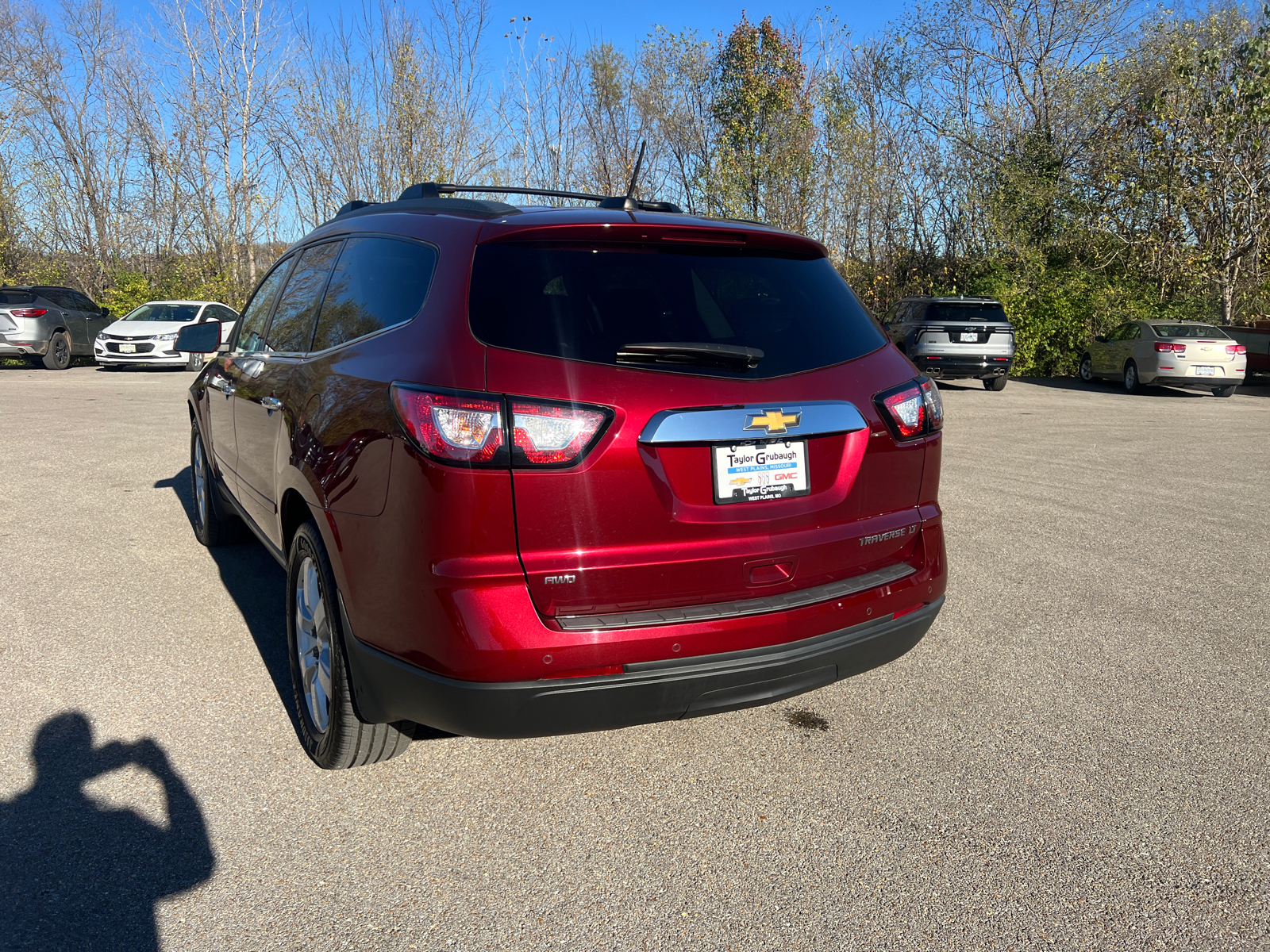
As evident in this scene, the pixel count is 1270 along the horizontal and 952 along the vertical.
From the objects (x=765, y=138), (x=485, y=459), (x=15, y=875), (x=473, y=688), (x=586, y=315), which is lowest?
(x=15, y=875)

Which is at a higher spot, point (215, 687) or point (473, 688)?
point (473, 688)

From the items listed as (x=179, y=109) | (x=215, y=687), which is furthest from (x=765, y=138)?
(x=215, y=687)

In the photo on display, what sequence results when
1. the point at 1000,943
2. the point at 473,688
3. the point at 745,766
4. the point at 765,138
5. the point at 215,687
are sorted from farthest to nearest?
the point at 765,138 → the point at 215,687 → the point at 745,766 → the point at 473,688 → the point at 1000,943

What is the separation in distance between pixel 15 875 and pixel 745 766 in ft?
6.95

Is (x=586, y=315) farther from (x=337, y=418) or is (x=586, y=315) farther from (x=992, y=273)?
(x=992, y=273)

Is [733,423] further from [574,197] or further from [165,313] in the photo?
[165,313]

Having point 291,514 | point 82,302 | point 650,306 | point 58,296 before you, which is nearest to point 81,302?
point 82,302

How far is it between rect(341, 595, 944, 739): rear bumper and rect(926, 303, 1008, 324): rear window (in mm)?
17424

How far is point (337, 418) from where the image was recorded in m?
2.87

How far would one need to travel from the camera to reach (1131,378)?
19.5 meters

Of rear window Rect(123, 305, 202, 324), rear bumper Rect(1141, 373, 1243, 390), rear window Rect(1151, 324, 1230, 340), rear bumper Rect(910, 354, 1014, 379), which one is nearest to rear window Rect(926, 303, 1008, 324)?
rear bumper Rect(910, 354, 1014, 379)

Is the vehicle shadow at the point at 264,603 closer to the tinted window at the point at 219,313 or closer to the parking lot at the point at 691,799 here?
the parking lot at the point at 691,799

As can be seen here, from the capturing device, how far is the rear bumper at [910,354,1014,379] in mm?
18578

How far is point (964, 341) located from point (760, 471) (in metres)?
17.3
